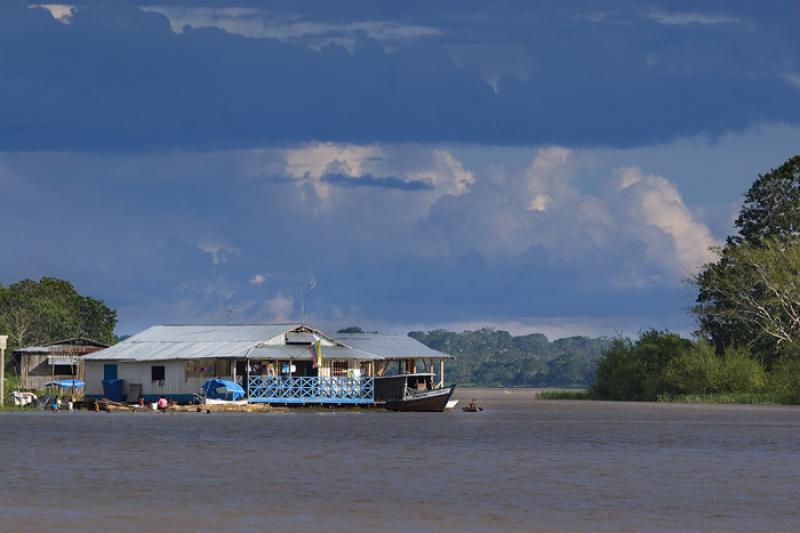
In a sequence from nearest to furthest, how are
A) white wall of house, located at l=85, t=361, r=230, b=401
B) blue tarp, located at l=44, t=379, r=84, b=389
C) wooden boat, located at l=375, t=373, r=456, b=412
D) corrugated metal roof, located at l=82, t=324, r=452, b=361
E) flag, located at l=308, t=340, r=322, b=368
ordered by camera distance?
wooden boat, located at l=375, t=373, r=456, b=412
corrugated metal roof, located at l=82, t=324, r=452, b=361
flag, located at l=308, t=340, r=322, b=368
white wall of house, located at l=85, t=361, r=230, b=401
blue tarp, located at l=44, t=379, r=84, b=389

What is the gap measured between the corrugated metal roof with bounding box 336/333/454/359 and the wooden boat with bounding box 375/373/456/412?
34.9ft

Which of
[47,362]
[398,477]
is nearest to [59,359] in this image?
[47,362]

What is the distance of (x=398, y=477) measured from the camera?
123 feet

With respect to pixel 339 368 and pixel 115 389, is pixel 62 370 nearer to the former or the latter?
pixel 115 389

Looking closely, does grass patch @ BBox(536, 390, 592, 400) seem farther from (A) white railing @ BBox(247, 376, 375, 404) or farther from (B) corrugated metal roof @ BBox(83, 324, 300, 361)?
(A) white railing @ BBox(247, 376, 375, 404)

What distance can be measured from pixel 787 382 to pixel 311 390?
3577 cm

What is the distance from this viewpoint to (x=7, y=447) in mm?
48781

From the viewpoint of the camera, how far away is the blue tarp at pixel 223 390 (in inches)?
3551

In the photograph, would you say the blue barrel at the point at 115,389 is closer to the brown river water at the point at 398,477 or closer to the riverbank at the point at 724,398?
the brown river water at the point at 398,477

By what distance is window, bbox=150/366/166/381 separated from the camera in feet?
316

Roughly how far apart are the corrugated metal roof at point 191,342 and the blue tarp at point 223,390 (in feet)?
5.79

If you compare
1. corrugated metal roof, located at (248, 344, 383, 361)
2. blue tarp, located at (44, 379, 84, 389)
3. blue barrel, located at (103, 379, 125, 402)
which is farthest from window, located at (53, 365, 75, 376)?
corrugated metal roof, located at (248, 344, 383, 361)

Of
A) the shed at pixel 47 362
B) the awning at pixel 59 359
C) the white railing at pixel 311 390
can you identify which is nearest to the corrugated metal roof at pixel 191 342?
the white railing at pixel 311 390

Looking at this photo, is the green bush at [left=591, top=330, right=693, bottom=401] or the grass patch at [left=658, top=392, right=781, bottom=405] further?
the green bush at [left=591, top=330, right=693, bottom=401]
